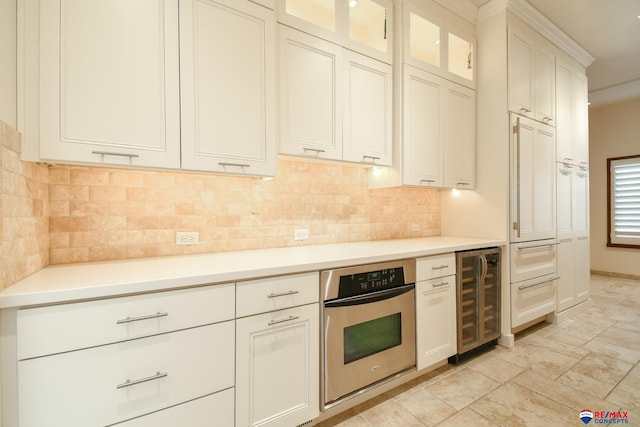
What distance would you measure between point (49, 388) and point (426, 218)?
3.00 meters

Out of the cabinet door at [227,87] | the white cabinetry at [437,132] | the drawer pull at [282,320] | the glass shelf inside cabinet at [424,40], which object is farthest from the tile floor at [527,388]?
the glass shelf inside cabinet at [424,40]

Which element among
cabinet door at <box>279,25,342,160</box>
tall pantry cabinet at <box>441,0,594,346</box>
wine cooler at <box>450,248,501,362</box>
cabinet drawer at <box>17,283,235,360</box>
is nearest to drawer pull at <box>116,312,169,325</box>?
cabinet drawer at <box>17,283,235,360</box>

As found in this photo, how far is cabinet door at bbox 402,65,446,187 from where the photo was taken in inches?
92.2

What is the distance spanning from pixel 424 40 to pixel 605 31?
2316mm

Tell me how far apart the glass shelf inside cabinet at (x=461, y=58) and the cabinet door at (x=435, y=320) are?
1971mm

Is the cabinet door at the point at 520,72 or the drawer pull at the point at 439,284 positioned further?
the cabinet door at the point at 520,72

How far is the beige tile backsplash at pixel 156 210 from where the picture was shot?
116 centimetres

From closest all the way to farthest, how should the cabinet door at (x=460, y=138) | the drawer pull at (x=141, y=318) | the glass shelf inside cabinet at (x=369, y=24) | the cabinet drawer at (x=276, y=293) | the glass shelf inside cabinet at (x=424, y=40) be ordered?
the drawer pull at (x=141, y=318) → the cabinet drawer at (x=276, y=293) → the glass shelf inside cabinet at (x=369, y=24) → the glass shelf inside cabinet at (x=424, y=40) → the cabinet door at (x=460, y=138)

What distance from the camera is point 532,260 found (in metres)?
2.83

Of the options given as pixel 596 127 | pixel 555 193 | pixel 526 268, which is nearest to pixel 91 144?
pixel 526 268

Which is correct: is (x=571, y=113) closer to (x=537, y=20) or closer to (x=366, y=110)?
(x=537, y=20)

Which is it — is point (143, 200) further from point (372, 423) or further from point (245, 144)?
point (372, 423)

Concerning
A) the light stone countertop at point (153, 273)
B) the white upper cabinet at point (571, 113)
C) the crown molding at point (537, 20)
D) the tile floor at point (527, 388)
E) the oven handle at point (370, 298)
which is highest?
the crown molding at point (537, 20)

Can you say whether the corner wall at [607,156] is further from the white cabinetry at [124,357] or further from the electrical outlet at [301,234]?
the white cabinetry at [124,357]
